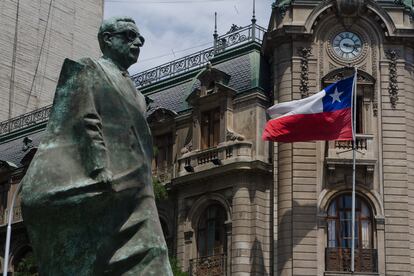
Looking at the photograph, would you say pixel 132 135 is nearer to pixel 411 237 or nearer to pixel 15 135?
pixel 411 237

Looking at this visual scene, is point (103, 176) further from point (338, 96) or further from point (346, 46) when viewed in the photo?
point (346, 46)

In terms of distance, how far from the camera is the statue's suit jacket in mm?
7855

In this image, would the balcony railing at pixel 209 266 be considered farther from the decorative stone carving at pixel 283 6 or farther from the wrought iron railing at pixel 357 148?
the decorative stone carving at pixel 283 6

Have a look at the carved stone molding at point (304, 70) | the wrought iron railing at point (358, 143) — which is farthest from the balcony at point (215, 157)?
the wrought iron railing at point (358, 143)

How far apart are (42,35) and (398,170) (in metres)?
28.6

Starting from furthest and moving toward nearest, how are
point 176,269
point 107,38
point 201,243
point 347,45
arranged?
1. point 201,243
2. point 347,45
3. point 176,269
4. point 107,38

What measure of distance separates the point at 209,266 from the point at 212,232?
1.30 metres

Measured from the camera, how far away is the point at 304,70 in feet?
113

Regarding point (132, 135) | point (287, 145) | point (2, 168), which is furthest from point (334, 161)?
point (132, 135)

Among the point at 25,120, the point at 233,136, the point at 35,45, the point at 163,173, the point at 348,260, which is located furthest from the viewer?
the point at 35,45

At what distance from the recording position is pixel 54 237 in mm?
7910

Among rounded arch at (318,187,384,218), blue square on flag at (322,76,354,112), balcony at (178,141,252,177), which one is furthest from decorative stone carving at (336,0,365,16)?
rounded arch at (318,187,384,218)

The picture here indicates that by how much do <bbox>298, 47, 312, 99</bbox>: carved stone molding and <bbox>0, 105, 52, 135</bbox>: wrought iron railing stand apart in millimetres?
18485

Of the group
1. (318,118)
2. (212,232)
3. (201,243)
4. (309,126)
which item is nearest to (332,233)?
(309,126)
